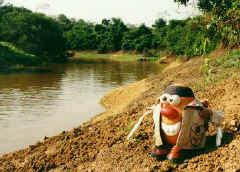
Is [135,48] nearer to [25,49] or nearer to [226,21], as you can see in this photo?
[25,49]

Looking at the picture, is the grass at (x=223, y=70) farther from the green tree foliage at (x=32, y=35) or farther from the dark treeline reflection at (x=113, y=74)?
the green tree foliage at (x=32, y=35)

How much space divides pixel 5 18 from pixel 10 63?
61.8ft

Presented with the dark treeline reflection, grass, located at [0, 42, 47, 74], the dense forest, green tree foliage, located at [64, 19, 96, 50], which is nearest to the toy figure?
the dense forest

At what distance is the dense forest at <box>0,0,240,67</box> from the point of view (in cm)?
499

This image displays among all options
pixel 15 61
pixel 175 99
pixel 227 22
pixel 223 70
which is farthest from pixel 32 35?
pixel 175 99

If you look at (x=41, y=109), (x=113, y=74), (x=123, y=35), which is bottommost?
(x=41, y=109)

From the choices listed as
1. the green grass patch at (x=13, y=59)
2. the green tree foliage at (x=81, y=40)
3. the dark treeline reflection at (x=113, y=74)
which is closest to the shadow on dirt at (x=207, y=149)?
the dark treeline reflection at (x=113, y=74)

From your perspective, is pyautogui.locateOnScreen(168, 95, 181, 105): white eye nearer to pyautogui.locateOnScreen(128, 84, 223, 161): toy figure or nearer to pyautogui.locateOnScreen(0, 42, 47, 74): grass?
pyautogui.locateOnScreen(128, 84, 223, 161): toy figure

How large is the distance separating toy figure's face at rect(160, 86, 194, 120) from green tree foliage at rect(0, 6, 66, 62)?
41.2m

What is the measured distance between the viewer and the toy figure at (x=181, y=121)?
3.74m

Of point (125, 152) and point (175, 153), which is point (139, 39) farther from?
point (175, 153)

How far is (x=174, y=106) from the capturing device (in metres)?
3.81

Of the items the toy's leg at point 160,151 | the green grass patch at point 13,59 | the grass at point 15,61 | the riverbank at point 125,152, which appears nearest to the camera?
the riverbank at point 125,152

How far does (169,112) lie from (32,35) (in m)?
43.9
